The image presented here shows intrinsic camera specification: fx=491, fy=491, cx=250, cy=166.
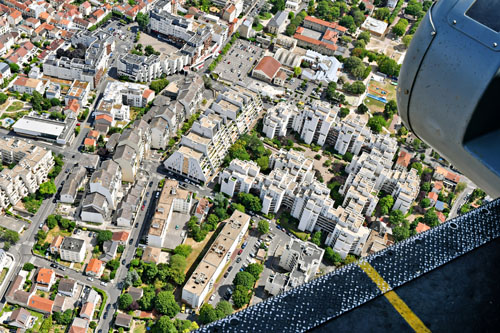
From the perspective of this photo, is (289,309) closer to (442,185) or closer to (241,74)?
(442,185)

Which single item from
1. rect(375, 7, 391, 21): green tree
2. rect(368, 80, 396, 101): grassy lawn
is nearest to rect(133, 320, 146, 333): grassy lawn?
rect(368, 80, 396, 101): grassy lawn

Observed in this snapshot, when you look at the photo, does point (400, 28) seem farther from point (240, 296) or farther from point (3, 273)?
point (3, 273)

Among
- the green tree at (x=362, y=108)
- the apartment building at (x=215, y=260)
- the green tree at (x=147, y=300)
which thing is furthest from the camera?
the green tree at (x=362, y=108)

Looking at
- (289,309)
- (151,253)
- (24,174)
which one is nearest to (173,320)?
(151,253)

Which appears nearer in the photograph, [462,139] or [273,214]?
[462,139]

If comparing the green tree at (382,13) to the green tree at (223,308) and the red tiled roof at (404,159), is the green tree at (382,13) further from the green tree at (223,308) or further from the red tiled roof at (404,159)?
the green tree at (223,308)

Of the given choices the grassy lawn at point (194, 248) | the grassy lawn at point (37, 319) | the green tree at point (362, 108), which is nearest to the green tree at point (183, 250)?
the grassy lawn at point (194, 248)

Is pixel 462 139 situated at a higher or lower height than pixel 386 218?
higher
